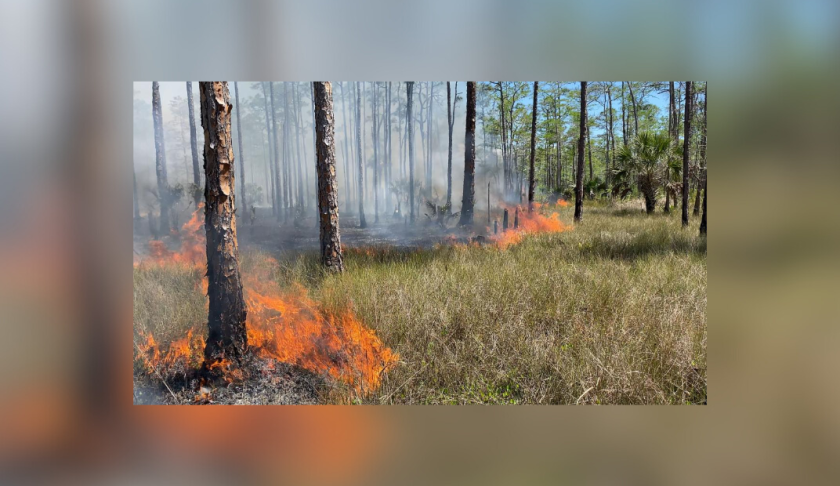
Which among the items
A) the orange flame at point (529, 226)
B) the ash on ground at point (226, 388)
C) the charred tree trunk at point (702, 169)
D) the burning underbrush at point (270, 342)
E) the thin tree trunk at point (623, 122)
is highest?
the thin tree trunk at point (623, 122)

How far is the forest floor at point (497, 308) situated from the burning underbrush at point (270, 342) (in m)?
0.04

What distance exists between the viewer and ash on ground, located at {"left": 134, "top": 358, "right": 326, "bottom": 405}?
8.24 feet

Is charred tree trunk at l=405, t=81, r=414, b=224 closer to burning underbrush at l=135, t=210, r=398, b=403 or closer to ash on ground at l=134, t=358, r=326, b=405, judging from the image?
burning underbrush at l=135, t=210, r=398, b=403

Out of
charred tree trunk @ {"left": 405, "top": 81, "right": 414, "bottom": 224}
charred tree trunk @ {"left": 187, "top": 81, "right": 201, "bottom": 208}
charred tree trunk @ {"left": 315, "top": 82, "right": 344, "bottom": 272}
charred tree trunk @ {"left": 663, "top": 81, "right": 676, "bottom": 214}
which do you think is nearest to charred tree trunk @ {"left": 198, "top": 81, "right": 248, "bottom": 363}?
charred tree trunk @ {"left": 187, "top": 81, "right": 201, "bottom": 208}

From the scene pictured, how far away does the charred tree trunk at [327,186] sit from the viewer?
251 centimetres

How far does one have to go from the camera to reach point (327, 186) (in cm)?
254

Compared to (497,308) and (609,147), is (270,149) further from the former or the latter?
(609,147)

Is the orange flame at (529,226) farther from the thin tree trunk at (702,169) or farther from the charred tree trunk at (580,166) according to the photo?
the thin tree trunk at (702,169)
